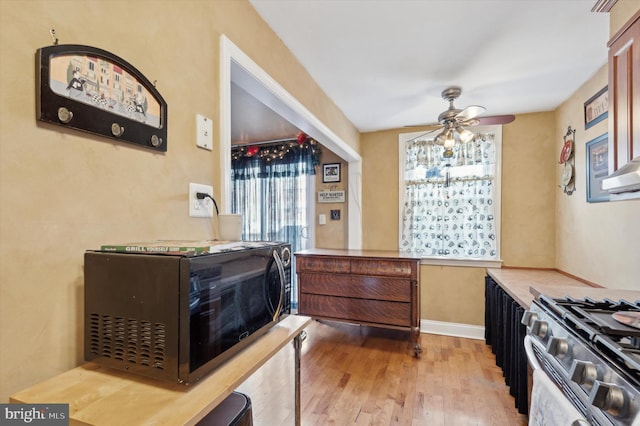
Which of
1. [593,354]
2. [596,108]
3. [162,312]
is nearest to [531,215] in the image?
[596,108]

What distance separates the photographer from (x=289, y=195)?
12.9 feet

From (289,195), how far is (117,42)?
308cm

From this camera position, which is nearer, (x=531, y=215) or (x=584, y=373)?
(x=584, y=373)

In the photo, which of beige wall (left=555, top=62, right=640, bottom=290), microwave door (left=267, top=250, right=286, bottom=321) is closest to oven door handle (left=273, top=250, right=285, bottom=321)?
microwave door (left=267, top=250, right=286, bottom=321)

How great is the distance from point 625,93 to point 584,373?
125cm

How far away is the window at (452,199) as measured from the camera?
10.5 ft

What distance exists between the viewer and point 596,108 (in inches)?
88.5

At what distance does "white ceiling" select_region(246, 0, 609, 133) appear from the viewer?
1568 millimetres

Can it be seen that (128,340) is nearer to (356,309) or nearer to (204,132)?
(204,132)

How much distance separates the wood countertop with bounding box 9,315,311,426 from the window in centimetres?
303

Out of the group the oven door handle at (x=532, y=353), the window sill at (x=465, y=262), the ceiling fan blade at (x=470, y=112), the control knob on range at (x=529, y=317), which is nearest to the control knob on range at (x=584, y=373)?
the oven door handle at (x=532, y=353)

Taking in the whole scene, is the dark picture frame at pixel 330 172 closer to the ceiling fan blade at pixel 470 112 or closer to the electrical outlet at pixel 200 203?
the ceiling fan blade at pixel 470 112

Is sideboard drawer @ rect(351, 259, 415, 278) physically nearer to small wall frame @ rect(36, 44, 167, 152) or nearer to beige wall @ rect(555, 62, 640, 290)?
beige wall @ rect(555, 62, 640, 290)

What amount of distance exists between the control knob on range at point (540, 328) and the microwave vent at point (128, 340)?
56.4 inches
